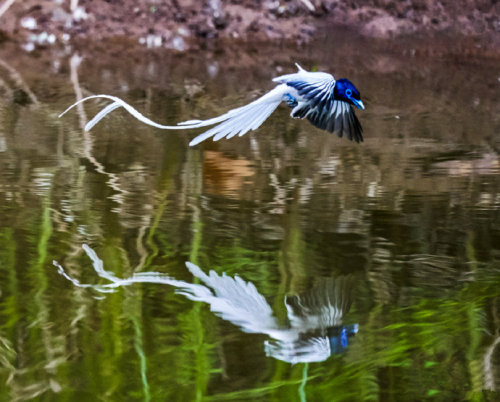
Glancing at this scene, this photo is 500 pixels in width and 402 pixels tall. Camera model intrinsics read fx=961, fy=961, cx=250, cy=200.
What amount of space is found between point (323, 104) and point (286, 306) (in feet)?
1.90

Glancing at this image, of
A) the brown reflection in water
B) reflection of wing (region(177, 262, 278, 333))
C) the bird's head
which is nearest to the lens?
reflection of wing (region(177, 262, 278, 333))

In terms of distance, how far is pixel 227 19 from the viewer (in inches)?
225

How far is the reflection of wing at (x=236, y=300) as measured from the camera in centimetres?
192

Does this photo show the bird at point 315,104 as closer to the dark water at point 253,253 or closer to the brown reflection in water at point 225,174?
the dark water at point 253,253

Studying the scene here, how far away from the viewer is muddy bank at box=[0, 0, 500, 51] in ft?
18.4

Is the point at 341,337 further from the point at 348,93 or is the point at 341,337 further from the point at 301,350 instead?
the point at 348,93

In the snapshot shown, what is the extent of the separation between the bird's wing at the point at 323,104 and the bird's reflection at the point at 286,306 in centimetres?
41

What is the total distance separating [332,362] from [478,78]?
3.08 metres

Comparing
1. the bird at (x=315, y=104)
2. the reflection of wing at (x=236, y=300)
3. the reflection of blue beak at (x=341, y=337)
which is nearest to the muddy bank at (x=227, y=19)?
the bird at (x=315, y=104)

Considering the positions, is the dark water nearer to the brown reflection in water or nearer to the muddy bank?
the brown reflection in water

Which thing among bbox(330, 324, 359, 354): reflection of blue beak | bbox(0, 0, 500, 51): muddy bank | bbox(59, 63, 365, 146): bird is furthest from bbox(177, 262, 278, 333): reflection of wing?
bbox(0, 0, 500, 51): muddy bank

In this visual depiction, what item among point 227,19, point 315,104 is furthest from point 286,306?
point 227,19

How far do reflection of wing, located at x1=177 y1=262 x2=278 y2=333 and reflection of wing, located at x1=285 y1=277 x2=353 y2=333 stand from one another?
0.05m

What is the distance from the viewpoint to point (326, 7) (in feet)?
18.9
